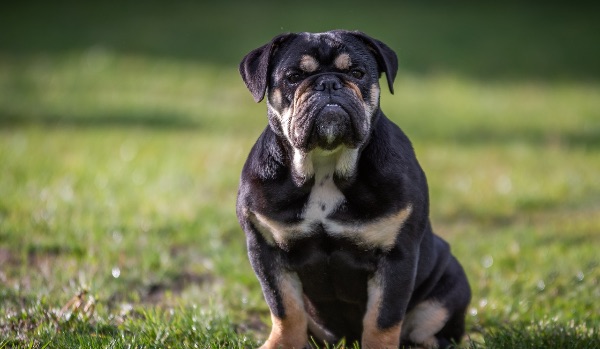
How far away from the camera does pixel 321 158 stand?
4121 millimetres

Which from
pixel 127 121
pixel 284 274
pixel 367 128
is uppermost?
pixel 367 128

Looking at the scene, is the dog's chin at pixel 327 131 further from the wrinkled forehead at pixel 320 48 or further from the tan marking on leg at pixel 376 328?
the tan marking on leg at pixel 376 328

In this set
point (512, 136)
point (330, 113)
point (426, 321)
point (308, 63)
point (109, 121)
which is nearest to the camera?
point (330, 113)

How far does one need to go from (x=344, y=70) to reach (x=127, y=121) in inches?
260

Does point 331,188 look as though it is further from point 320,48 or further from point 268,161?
point 320,48

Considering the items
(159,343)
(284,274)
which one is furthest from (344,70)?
(159,343)

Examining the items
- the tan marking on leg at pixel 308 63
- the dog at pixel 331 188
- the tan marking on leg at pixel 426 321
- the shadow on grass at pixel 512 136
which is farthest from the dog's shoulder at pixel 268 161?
the shadow on grass at pixel 512 136

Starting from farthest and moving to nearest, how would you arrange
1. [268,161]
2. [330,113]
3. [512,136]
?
[512,136], [268,161], [330,113]

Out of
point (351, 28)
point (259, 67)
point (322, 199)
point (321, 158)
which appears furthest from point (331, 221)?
point (351, 28)

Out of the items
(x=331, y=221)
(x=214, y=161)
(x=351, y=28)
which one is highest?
(x=331, y=221)

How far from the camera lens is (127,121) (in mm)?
10305

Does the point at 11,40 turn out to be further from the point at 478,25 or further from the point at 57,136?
the point at 478,25

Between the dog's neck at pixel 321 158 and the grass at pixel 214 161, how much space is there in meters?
0.94

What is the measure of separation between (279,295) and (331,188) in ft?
1.82
